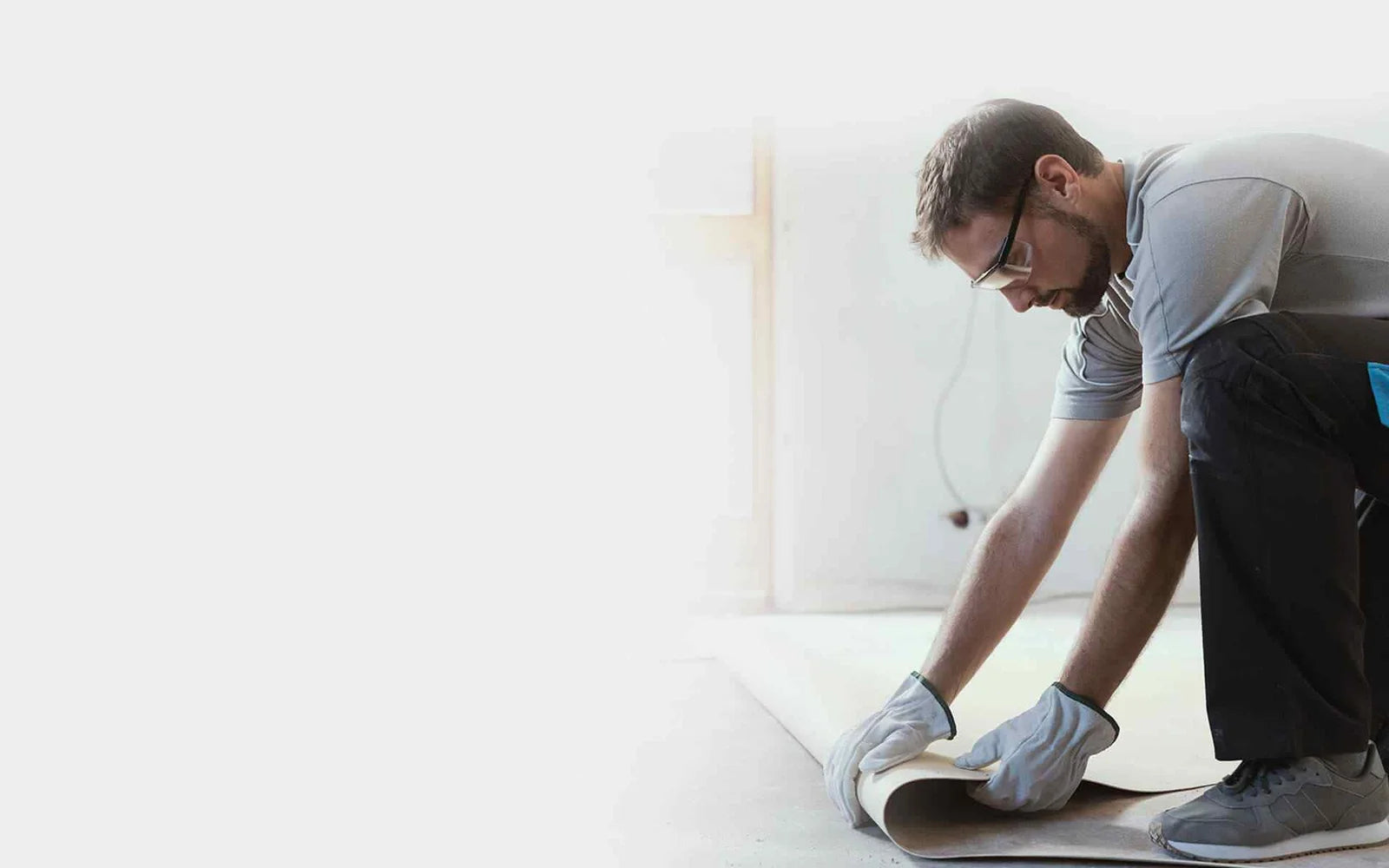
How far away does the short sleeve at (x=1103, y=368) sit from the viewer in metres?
1.70

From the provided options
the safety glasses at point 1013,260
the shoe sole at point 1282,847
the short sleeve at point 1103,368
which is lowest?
the shoe sole at point 1282,847

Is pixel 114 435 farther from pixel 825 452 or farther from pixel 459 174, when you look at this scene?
pixel 825 452

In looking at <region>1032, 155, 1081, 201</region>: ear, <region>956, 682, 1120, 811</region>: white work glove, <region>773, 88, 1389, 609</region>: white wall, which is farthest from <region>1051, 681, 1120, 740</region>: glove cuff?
<region>773, 88, 1389, 609</region>: white wall

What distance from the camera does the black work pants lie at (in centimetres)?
132

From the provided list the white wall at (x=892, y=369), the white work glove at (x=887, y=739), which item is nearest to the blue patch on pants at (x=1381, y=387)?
the white work glove at (x=887, y=739)

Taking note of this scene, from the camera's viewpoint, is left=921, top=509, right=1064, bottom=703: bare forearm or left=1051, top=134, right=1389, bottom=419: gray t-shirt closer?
left=1051, top=134, right=1389, bottom=419: gray t-shirt

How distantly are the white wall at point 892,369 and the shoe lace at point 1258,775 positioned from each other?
2.11 meters

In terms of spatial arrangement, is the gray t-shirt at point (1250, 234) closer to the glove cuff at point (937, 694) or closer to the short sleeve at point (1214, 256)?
the short sleeve at point (1214, 256)

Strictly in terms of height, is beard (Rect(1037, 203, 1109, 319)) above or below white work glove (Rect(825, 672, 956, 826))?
above

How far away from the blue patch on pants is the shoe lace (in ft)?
1.26

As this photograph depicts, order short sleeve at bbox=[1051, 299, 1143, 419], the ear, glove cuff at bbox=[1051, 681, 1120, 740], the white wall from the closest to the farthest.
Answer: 1. glove cuff at bbox=[1051, 681, 1120, 740]
2. the ear
3. short sleeve at bbox=[1051, 299, 1143, 419]
4. the white wall

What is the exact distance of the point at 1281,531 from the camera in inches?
52.1

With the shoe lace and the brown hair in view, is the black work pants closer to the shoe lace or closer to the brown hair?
the shoe lace

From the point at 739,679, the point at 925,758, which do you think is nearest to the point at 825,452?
the point at 739,679
